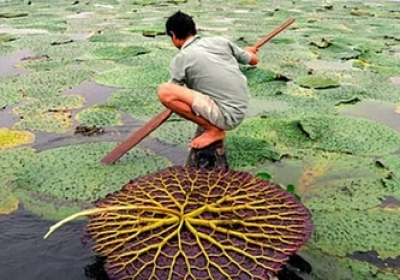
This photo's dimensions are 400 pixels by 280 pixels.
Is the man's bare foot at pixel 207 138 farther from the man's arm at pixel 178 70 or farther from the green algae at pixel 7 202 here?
the green algae at pixel 7 202

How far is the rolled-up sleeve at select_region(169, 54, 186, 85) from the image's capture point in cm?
254

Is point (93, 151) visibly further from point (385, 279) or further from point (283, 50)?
point (283, 50)

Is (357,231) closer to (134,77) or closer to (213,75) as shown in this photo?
(213,75)

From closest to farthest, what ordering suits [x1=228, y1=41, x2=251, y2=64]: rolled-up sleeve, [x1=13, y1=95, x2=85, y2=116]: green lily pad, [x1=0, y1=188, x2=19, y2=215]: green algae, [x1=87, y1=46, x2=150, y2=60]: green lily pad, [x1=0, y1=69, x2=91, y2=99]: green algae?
[x1=0, y1=188, x2=19, y2=215]: green algae → [x1=228, y1=41, x2=251, y2=64]: rolled-up sleeve → [x1=13, y1=95, x2=85, y2=116]: green lily pad → [x1=0, y1=69, x2=91, y2=99]: green algae → [x1=87, y1=46, x2=150, y2=60]: green lily pad

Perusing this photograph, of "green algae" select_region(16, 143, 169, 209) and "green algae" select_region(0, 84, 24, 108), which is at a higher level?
"green algae" select_region(16, 143, 169, 209)

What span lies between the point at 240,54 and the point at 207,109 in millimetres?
465

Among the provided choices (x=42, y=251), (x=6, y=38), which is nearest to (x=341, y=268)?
(x=42, y=251)

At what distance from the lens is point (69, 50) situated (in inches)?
225

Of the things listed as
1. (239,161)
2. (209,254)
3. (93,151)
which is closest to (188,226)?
(209,254)

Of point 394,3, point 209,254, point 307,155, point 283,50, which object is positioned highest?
point 209,254

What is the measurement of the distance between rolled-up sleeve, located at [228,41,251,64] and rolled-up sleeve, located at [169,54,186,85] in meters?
0.32

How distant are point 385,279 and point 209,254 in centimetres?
73

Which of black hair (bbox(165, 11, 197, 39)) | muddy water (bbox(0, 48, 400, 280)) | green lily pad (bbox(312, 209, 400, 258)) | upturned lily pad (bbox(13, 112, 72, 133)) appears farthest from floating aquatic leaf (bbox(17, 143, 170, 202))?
green lily pad (bbox(312, 209, 400, 258))

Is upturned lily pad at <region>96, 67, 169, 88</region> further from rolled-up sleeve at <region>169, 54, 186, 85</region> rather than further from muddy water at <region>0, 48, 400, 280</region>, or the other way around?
rolled-up sleeve at <region>169, 54, 186, 85</region>
